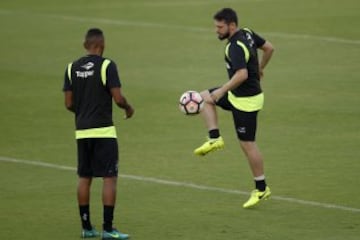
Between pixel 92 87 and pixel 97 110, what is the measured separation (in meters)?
0.25

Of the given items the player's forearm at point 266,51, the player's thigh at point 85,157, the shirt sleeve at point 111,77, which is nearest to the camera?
the shirt sleeve at point 111,77

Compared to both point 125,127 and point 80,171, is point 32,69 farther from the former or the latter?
point 80,171

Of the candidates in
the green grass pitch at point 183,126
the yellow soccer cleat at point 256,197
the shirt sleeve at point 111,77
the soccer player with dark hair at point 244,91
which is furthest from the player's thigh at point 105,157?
the yellow soccer cleat at point 256,197

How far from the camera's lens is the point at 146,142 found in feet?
55.3

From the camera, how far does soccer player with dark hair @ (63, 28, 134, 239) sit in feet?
36.6

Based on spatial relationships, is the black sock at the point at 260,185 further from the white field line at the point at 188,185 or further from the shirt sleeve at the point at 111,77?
the shirt sleeve at the point at 111,77

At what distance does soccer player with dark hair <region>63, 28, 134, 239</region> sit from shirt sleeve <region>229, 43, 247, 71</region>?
177 centimetres

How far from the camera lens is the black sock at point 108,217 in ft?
36.9

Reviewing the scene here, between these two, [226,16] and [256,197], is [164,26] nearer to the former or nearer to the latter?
[226,16]

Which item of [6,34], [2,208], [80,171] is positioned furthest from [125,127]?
[6,34]

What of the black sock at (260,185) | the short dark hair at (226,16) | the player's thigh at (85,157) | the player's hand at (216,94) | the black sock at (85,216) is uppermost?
the short dark hair at (226,16)

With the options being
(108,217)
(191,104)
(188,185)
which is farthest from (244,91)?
(108,217)

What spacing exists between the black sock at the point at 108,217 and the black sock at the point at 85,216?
29 cm

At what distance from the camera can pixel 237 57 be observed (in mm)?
12555
